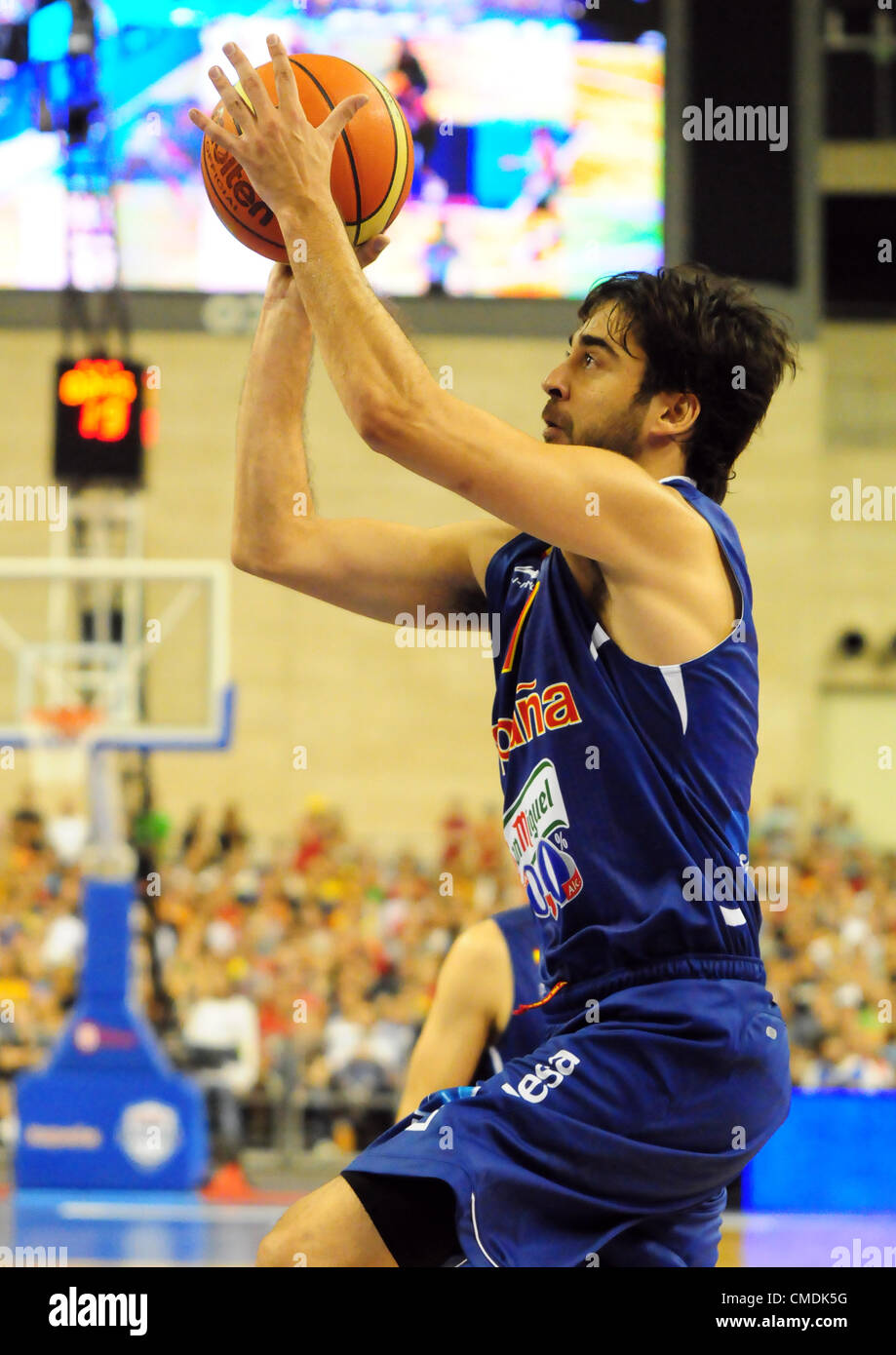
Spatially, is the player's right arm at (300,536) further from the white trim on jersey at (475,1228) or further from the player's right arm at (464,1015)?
the player's right arm at (464,1015)

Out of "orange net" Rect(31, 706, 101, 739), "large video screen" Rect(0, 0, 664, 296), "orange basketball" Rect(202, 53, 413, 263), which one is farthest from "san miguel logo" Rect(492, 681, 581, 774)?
"large video screen" Rect(0, 0, 664, 296)

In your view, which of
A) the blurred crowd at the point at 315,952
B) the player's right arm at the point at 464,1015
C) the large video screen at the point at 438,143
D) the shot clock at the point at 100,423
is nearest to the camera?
the player's right arm at the point at 464,1015

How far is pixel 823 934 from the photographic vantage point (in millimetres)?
Result: 12742

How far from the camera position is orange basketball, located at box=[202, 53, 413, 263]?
3.18 meters

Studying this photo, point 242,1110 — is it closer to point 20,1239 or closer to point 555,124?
point 20,1239

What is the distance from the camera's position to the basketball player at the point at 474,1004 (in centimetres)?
423

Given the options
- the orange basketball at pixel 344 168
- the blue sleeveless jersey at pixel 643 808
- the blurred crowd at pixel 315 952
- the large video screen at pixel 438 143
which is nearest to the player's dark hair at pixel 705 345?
the blue sleeveless jersey at pixel 643 808

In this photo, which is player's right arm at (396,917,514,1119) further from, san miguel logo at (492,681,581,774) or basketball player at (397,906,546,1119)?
san miguel logo at (492,681,581,774)

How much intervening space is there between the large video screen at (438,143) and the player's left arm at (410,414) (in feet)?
43.7

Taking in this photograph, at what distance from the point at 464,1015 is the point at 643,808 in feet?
5.71

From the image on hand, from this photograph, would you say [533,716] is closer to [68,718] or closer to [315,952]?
[68,718]

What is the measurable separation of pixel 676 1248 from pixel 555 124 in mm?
14796

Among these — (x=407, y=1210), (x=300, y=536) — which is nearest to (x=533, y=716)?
(x=300, y=536)

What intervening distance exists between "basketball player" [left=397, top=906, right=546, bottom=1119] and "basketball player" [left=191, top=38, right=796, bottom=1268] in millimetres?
1384
